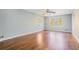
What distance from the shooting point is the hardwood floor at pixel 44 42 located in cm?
206

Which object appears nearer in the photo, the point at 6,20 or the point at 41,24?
the point at 6,20

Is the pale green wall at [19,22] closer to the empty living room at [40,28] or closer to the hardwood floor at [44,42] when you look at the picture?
the empty living room at [40,28]

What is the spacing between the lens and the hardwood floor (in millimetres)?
2059

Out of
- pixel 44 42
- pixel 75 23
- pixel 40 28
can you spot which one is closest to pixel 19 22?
pixel 40 28

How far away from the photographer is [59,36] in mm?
2135

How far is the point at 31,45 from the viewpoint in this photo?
→ 2.11 meters

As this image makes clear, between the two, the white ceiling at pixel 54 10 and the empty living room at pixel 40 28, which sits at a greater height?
the white ceiling at pixel 54 10

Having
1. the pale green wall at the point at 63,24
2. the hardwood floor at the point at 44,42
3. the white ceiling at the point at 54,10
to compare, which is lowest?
the hardwood floor at the point at 44,42

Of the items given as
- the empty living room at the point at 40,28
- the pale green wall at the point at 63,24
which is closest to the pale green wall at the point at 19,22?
the empty living room at the point at 40,28
